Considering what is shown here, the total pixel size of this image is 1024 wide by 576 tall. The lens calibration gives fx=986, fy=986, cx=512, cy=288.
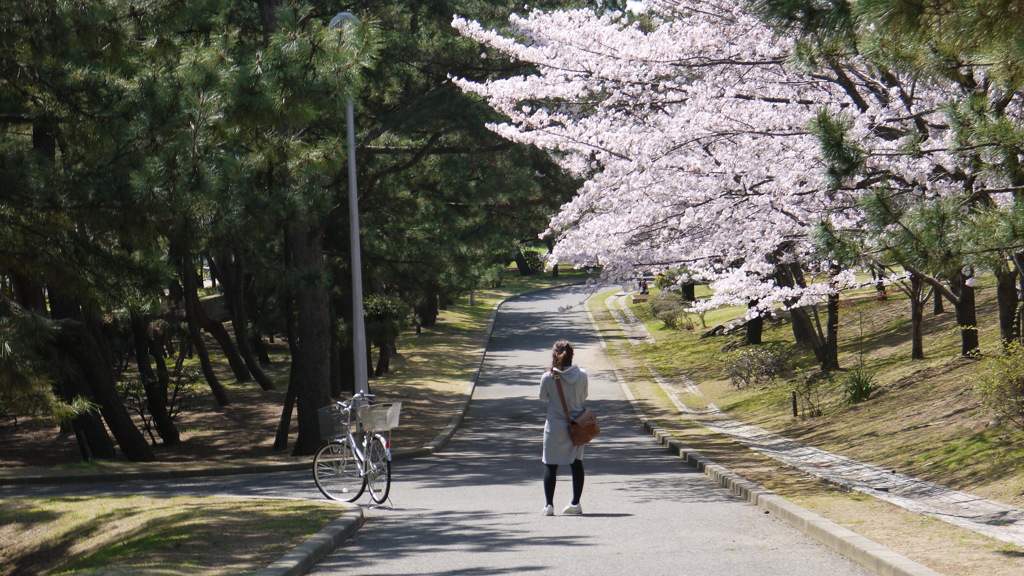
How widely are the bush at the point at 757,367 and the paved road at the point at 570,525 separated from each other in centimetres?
505

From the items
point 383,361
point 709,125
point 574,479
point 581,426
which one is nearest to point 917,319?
point 709,125

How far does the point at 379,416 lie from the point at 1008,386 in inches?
277

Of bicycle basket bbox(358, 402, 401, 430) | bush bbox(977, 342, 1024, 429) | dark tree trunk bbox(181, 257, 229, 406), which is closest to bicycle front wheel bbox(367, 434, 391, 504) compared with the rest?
bicycle basket bbox(358, 402, 401, 430)

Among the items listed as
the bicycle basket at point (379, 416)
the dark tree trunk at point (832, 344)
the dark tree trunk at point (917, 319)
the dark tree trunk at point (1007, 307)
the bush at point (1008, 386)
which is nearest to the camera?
the bicycle basket at point (379, 416)

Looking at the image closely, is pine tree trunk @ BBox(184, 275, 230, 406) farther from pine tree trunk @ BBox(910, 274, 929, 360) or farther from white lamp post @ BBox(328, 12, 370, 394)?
pine tree trunk @ BBox(910, 274, 929, 360)

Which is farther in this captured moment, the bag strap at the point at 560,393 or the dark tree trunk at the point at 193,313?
the dark tree trunk at the point at 193,313

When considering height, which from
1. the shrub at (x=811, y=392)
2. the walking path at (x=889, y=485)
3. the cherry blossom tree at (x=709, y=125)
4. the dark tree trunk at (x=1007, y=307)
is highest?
the cherry blossom tree at (x=709, y=125)

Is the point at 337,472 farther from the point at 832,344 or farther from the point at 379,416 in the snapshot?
the point at 832,344

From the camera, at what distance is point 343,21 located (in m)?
9.86

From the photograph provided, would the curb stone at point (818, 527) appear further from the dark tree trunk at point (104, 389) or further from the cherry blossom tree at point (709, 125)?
the dark tree trunk at point (104, 389)

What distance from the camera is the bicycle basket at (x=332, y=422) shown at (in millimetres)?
10898

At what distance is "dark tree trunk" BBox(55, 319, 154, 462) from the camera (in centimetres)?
1702

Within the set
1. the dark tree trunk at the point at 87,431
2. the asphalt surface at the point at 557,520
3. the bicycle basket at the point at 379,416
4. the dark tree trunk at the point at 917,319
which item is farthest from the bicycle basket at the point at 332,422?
the dark tree trunk at the point at 917,319

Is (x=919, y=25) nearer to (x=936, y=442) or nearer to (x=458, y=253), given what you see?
(x=936, y=442)
